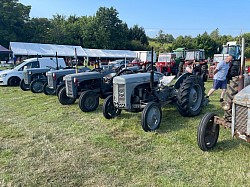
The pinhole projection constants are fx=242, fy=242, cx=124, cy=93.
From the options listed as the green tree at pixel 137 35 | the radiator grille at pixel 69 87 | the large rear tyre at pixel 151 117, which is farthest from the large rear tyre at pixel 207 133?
the green tree at pixel 137 35

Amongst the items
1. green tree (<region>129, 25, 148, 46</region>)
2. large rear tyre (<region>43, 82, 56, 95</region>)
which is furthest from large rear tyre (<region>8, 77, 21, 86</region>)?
green tree (<region>129, 25, 148, 46</region>)

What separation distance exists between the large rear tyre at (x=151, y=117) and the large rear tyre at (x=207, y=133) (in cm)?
124

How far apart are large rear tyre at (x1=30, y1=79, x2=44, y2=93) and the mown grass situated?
15.7 feet

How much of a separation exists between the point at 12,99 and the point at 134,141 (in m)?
6.36

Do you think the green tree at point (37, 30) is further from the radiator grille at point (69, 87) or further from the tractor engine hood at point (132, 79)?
the tractor engine hood at point (132, 79)

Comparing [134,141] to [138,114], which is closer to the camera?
[134,141]

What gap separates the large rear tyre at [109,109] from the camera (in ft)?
18.7

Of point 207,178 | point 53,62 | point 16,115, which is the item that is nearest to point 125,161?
point 207,178

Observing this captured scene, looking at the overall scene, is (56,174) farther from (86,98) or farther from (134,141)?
(86,98)

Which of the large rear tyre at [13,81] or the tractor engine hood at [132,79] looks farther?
the large rear tyre at [13,81]

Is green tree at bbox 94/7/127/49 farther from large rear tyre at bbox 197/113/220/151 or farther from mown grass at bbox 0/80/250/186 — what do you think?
large rear tyre at bbox 197/113/220/151

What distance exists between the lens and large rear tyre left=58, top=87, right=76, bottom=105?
7.68 metres

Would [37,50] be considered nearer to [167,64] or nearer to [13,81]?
[13,81]

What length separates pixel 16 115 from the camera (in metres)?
6.47
